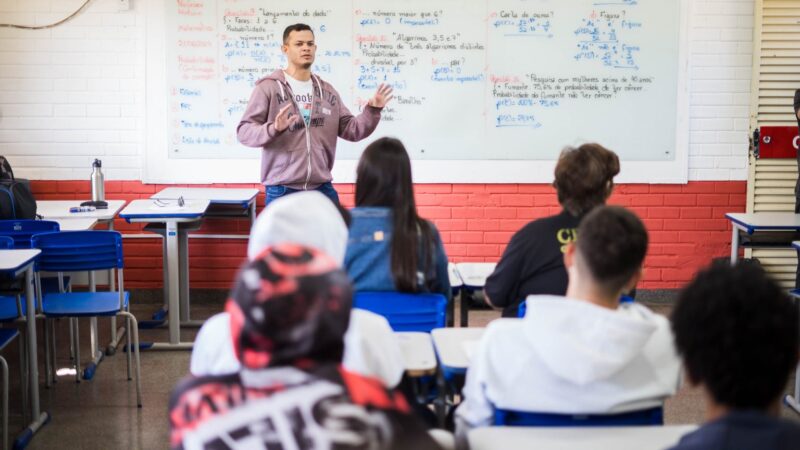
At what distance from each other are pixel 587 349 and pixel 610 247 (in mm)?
280

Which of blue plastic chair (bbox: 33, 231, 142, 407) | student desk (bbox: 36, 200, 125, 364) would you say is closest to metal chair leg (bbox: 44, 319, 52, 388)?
blue plastic chair (bbox: 33, 231, 142, 407)

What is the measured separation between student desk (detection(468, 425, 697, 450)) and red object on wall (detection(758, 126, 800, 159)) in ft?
15.1

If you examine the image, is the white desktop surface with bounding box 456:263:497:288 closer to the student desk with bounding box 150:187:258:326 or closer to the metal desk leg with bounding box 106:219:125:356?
the student desk with bounding box 150:187:258:326

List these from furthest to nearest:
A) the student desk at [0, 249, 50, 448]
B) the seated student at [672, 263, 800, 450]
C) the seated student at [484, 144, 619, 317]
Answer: the student desk at [0, 249, 50, 448]
the seated student at [484, 144, 619, 317]
the seated student at [672, 263, 800, 450]

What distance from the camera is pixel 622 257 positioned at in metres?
2.24

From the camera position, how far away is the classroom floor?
4016mm

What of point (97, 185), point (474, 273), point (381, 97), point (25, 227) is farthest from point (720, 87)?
point (25, 227)

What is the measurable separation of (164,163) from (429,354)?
4038mm

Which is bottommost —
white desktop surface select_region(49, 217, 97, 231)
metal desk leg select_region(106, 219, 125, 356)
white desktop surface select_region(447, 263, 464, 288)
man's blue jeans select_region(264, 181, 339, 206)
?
metal desk leg select_region(106, 219, 125, 356)

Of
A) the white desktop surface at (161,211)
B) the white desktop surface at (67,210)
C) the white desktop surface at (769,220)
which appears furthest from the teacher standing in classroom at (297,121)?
the white desktop surface at (769,220)

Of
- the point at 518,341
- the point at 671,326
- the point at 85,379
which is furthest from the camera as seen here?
the point at 85,379

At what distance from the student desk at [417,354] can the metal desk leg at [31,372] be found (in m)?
1.86

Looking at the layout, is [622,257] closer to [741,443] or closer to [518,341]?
[518,341]

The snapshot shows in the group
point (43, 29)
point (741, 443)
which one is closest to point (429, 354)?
point (741, 443)
